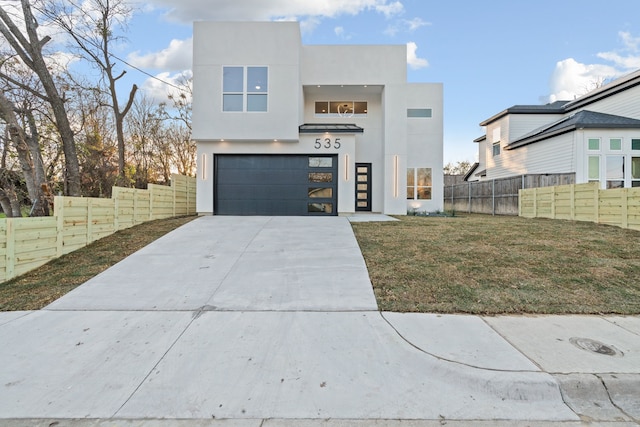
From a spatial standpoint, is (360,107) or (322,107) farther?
(322,107)

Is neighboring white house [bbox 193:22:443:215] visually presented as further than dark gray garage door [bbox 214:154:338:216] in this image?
No

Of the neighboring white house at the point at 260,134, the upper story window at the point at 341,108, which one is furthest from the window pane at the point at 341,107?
the neighboring white house at the point at 260,134

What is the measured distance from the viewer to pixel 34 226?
5.84 meters

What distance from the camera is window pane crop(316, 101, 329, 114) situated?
48.3 feet

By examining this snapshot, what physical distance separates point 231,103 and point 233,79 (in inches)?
36.2

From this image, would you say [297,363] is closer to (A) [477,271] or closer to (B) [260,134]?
(A) [477,271]

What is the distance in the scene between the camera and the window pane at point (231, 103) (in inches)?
461

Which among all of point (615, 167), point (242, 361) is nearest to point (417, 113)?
point (615, 167)

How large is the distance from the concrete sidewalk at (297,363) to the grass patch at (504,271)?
377 mm

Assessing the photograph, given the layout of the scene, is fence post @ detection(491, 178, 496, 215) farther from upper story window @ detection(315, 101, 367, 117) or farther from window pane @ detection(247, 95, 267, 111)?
window pane @ detection(247, 95, 267, 111)

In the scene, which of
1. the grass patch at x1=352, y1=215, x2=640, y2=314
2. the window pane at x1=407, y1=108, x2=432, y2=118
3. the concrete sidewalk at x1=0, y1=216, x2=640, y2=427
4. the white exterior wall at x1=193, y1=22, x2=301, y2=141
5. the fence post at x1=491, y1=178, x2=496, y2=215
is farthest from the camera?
the fence post at x1=491, y1=178, x2=496, y2=215

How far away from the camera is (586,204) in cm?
1022

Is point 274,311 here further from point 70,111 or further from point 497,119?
point 497,119

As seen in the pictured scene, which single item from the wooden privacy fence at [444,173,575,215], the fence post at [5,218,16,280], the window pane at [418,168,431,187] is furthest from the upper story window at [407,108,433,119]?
the fence post at [5,218,16,280]
